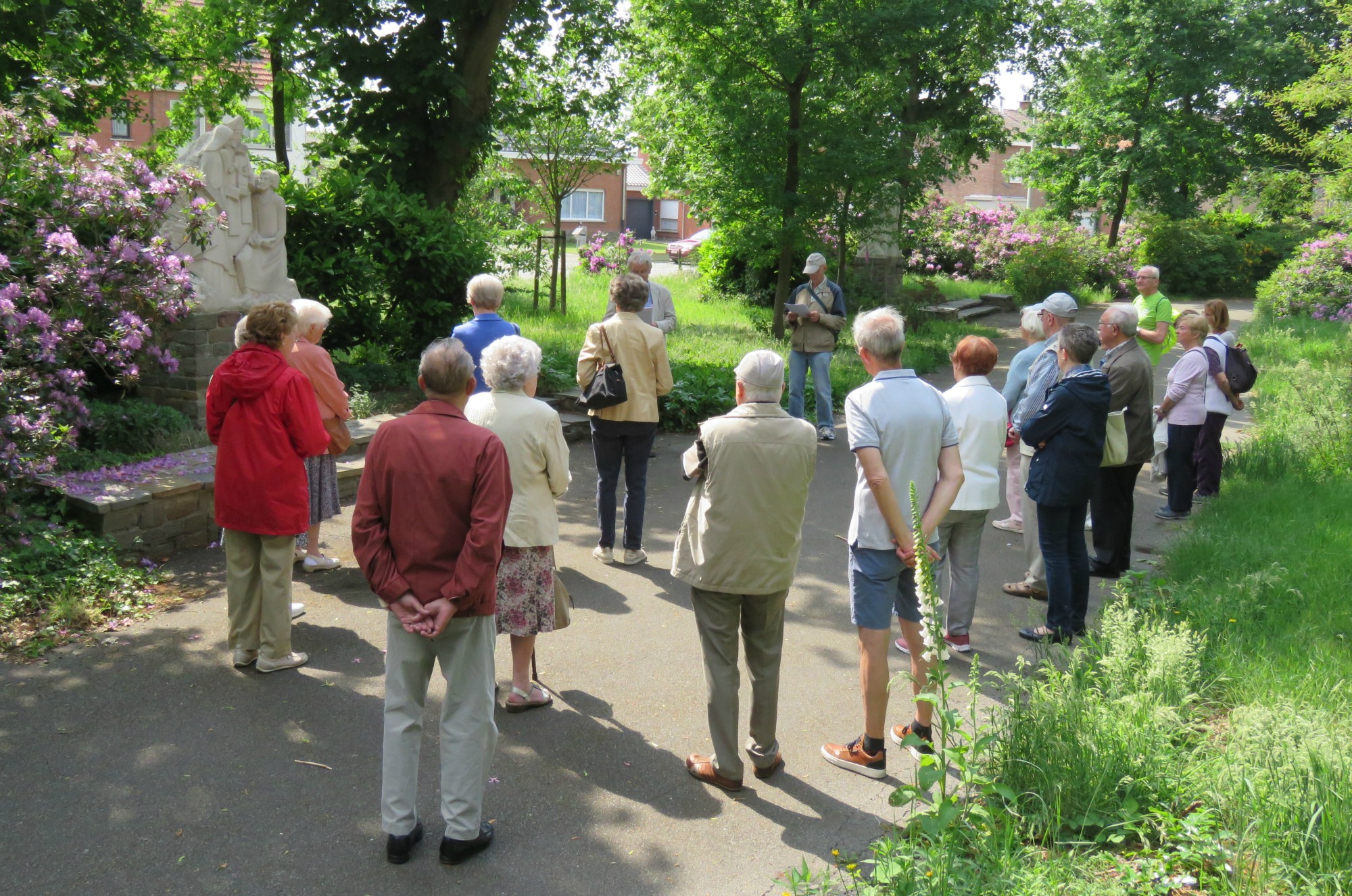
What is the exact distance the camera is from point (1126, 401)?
260 inches

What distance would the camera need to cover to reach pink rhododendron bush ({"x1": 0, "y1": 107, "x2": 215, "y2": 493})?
6.15 metres

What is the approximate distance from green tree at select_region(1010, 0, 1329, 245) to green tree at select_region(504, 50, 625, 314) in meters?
15.8

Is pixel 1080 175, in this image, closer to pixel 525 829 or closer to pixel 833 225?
pixel 833 225

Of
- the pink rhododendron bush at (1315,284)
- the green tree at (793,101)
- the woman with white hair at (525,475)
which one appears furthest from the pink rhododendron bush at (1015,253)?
the woman with white hair at (525,475)

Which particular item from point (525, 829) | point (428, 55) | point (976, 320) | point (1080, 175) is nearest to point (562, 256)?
point (428, 55)

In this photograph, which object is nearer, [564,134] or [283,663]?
[283,663]

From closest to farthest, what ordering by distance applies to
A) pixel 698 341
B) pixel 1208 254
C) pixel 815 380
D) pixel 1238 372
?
pixel 1238 372, pixel 815 380, pixel 698 341, pixel 1208 254

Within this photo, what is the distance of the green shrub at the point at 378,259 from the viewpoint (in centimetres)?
1126

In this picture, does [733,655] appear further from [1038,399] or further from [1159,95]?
[1159,95]

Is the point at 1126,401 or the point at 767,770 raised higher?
the point at 1126,401

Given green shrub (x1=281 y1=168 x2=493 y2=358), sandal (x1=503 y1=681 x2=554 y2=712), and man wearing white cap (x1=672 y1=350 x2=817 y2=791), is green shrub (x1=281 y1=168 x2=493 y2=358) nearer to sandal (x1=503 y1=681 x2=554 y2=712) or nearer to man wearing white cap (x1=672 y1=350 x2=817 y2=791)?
sandal (x1=503 y1=681 x2=554 y2=712)

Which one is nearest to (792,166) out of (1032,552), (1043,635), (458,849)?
(1032,552)

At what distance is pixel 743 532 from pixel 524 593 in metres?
1.23

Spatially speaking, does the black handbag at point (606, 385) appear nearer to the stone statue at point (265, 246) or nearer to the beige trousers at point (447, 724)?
the beige trousers at point (447, 724)
